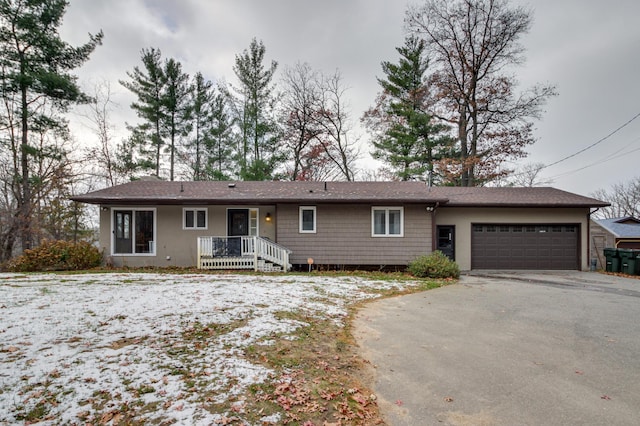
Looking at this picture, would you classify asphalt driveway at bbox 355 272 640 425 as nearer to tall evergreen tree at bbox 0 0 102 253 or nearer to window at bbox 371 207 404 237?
window at bbox 371 207 404 237

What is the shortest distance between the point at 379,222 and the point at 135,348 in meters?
9.76

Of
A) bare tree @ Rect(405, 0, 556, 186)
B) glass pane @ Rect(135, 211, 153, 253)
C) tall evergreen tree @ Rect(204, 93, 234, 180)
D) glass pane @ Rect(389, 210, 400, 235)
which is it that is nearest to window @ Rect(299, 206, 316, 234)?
glass pane @ Rect(389, 210, 400, 235)

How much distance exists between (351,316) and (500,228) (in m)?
10.0

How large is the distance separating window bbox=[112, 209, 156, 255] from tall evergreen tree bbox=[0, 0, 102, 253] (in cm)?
592

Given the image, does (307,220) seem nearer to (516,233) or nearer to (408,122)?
(516,233)

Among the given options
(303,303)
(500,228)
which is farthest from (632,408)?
(500,228)

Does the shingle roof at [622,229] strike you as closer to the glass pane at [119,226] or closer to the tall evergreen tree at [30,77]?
the glass pane at [119,226]

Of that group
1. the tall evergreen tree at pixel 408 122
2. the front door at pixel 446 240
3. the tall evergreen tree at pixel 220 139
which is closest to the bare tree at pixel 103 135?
the tall evergreen tree at pixel 220 139

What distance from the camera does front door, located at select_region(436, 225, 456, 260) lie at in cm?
1280

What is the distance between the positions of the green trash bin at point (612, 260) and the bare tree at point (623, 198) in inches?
915

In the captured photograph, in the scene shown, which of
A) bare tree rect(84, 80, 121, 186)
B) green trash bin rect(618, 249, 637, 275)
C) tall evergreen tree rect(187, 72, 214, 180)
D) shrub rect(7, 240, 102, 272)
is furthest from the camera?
tall evergreen tree rect(187, 72, 214, 180)

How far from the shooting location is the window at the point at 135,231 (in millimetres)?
→ 12180

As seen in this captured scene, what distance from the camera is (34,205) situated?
14617 millimetres

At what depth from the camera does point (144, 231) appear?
40.5 ft
